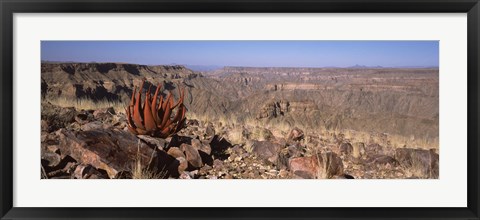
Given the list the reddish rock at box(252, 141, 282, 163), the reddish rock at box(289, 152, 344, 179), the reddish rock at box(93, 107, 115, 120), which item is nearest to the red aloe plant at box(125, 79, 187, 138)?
the reddish rock at box(93, 107, 115, 120)

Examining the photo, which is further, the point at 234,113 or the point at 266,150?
the point at 234,113

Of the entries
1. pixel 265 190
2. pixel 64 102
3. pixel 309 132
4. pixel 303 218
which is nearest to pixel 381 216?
pixel 303 218

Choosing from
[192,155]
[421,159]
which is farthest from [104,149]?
[421,159]
